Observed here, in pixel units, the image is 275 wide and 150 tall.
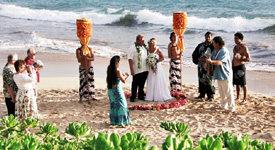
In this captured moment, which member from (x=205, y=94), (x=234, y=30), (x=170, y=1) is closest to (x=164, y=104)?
(x=205, y=94)

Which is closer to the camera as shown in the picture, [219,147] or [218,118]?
[219,147]

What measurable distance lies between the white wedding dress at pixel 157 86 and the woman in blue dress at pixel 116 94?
193 cm

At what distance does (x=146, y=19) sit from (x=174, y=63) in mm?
23327

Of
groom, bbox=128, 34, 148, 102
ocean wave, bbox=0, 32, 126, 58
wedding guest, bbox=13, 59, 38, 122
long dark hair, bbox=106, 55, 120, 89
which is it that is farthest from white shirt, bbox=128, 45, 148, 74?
ocean wave, bbox=0, 32, 126, 58

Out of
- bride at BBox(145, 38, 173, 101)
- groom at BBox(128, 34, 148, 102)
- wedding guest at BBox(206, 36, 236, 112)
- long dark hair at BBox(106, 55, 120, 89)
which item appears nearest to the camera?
long dark hair at BBox(106, 55, 120, 89)

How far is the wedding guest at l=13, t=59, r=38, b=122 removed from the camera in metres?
7.08

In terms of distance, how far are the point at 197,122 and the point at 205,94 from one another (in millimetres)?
2459

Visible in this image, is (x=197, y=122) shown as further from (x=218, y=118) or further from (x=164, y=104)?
(x=164, y=104)

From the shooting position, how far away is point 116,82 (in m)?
7.50

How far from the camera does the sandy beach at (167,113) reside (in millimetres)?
7520

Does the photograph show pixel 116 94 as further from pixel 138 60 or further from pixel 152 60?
pixel 152 60

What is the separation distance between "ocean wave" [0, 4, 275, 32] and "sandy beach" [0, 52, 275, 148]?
15.0 meters

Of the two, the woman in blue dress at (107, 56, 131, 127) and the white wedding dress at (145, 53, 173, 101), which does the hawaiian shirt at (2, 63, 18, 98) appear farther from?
the white wedding dress at (145, 53, 173, 101)

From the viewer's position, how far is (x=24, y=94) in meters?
7.25
